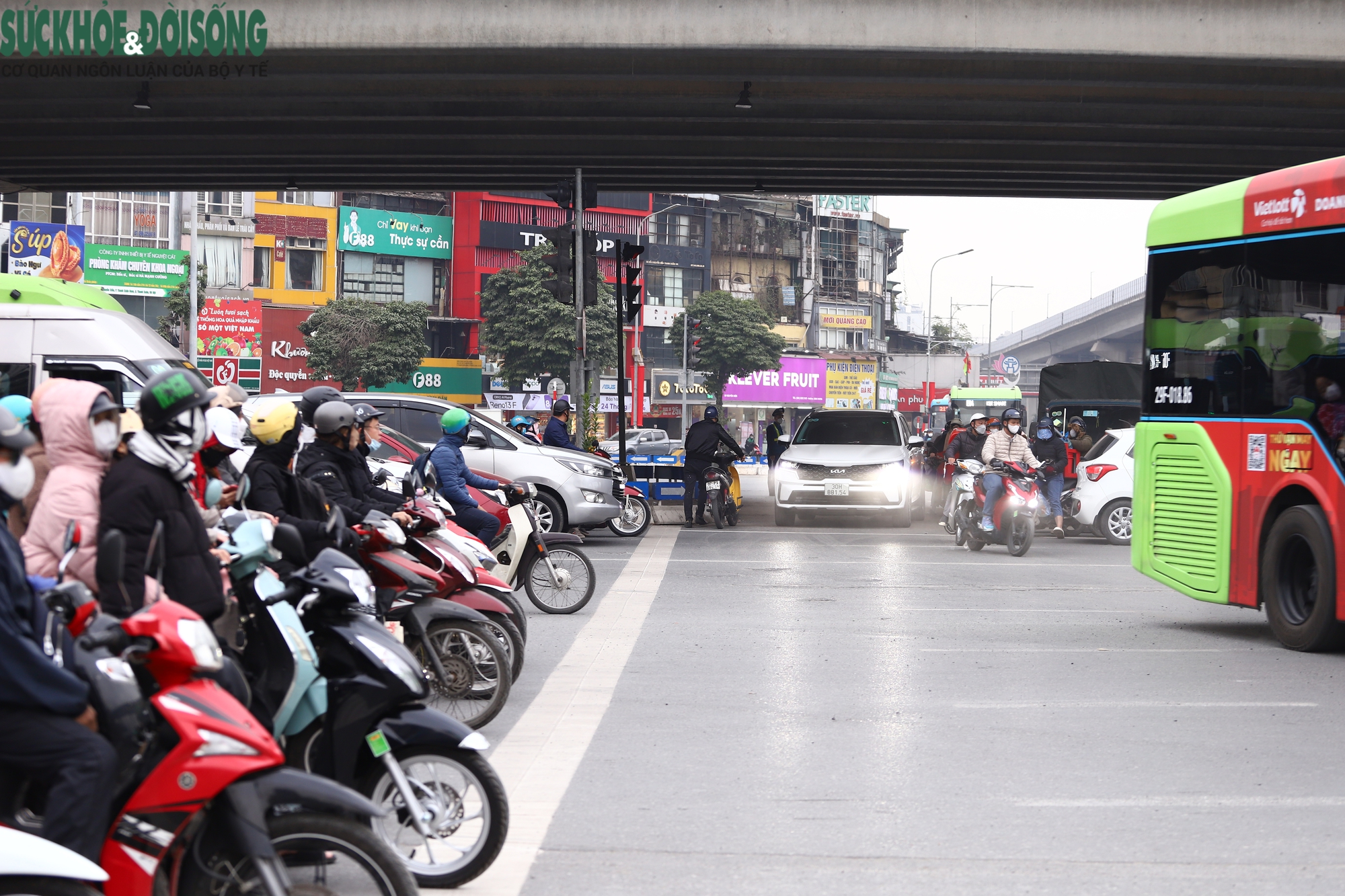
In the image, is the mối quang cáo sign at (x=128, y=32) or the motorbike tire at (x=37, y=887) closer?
the motorbike tire at (x=37, y=887)

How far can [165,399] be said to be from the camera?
14.8ft

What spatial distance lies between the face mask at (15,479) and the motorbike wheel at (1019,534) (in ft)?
50.6

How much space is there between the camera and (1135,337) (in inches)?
3103

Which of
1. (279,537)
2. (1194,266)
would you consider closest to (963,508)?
(1194,266)

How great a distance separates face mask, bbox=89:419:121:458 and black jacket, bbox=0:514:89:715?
1.11 m

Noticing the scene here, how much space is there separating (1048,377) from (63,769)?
29.1 m

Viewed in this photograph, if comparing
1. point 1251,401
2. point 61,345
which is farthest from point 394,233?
point 1251,401

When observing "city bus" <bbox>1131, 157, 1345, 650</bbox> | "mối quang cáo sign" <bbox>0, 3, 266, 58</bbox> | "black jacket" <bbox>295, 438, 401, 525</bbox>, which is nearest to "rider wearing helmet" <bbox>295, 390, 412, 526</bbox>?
"black jacket" <bbox>295, 438, 401, 525</bbox>

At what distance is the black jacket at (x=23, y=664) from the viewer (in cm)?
343

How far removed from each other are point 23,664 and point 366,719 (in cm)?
129

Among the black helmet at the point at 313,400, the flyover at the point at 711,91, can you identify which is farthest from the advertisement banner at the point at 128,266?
the black helmet at the point at 313,400

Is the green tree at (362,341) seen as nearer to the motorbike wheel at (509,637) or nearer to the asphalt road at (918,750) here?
the asphalt road at (918,750)

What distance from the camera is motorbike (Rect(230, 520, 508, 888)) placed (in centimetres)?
454

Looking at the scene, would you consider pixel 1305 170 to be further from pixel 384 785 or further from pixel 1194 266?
pixel 384 785
